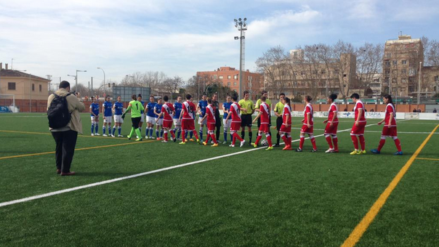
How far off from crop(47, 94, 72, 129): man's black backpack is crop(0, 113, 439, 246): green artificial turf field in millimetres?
1143

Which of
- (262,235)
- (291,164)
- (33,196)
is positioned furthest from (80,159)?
(262,235)

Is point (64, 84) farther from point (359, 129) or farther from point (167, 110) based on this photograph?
point (359, 129)

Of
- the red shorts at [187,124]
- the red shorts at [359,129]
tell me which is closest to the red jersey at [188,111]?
the red shorts at [187,124]

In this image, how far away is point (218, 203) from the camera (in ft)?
16.5

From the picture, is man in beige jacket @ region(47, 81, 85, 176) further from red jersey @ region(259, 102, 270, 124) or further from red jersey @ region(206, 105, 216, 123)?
red jersey @ region(259, 102, 270, 124)

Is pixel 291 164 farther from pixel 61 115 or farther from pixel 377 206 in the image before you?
pixel 61 115

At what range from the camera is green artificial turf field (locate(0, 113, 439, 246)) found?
377 cm

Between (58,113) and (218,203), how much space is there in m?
3.98

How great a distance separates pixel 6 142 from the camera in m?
12.9

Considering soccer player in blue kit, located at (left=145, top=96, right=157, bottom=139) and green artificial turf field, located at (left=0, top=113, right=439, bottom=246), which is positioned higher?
soccer player in blue kit, located at (left=145, top=96, right=157, bottom=139)

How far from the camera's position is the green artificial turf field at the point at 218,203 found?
377cm

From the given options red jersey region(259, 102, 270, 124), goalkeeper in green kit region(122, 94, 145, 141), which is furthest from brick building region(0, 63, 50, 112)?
red jersey region(259, 102, 270, 124)

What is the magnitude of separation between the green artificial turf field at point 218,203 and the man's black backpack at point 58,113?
3.75ft

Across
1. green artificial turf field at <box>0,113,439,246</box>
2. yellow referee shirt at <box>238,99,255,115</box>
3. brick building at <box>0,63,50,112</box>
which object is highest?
brick building at <box>0,63,50,112</box>
